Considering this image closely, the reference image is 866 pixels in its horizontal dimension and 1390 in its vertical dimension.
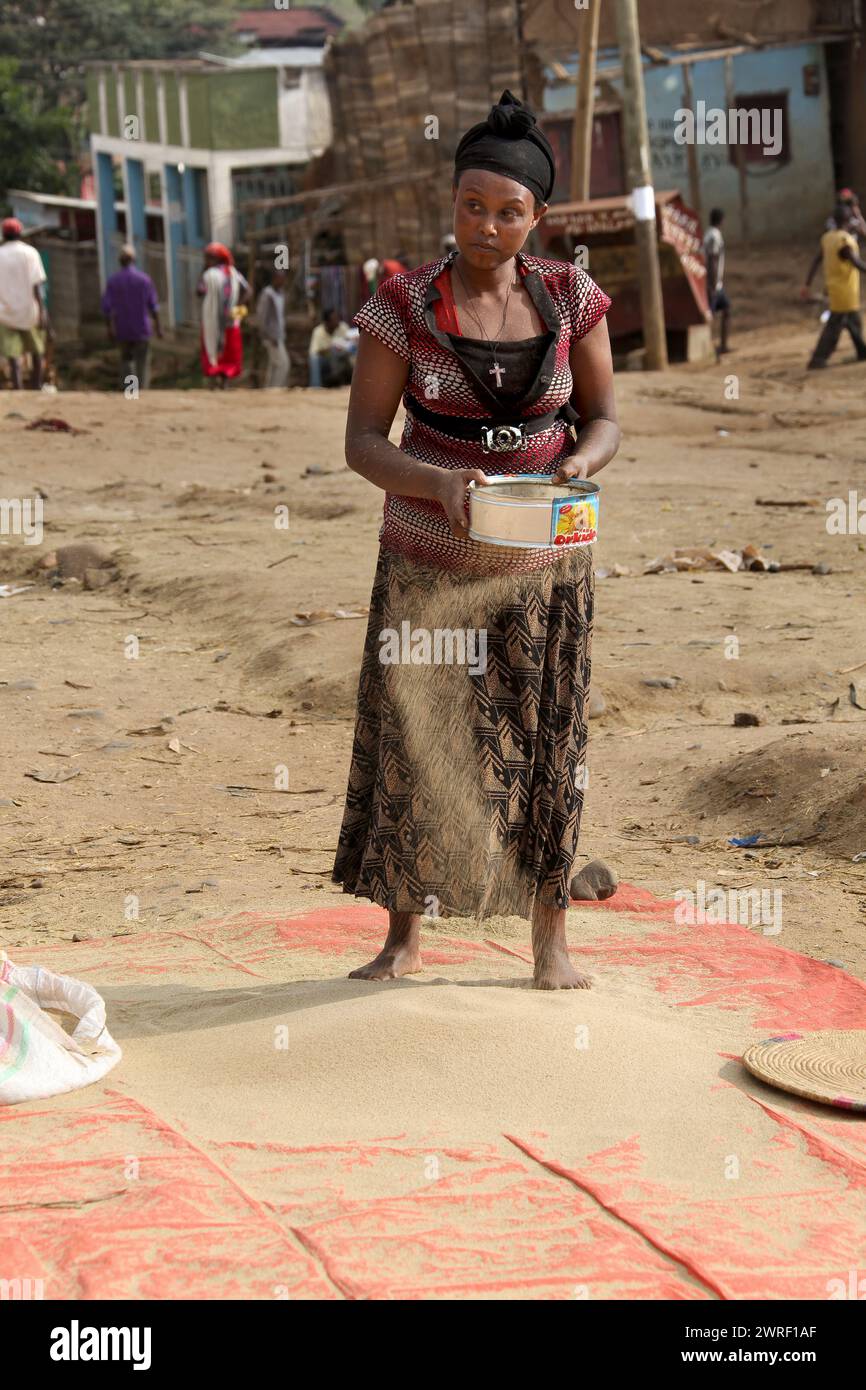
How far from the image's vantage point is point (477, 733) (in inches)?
128

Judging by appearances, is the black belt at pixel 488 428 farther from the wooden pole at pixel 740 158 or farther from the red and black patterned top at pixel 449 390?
the wooden pole at pixel 740 158

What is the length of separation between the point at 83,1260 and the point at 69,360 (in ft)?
86.2

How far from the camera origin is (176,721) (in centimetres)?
623

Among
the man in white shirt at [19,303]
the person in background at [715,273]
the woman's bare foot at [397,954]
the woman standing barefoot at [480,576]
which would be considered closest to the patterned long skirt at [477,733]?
the woman standing barefoot at [480,576]

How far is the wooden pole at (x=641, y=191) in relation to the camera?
50.7 feet

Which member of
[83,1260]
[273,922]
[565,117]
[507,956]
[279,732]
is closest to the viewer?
[83,1260]

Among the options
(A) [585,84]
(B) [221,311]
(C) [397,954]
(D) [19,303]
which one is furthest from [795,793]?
(A) [585,84]

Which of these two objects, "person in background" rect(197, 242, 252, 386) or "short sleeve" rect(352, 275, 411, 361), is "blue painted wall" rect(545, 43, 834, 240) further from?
"short sleeve" rect(352, 275, 411, 361)

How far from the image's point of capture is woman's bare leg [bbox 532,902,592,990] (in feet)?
11.2

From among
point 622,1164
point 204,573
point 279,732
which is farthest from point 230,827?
point 204,573

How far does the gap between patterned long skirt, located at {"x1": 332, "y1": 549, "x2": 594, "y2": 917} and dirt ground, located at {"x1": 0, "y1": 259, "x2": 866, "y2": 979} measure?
870 mm

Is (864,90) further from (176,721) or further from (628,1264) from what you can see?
(628,1264)

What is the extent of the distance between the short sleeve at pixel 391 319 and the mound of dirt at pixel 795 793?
227cm

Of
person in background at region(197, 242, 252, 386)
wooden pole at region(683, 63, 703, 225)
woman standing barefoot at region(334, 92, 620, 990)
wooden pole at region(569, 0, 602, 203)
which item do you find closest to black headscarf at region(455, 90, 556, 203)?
woman standing barefoot at region(334, 92, 620, 990)
